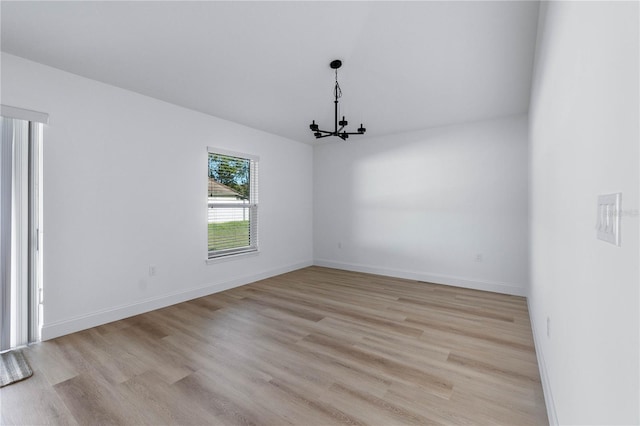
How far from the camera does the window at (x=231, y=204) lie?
174 inches

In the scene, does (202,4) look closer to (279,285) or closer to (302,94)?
(302,94)

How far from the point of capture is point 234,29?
229 centimetres

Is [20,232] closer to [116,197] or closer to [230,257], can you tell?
[116,197]

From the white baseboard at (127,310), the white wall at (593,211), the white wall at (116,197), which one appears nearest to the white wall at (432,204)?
the white wall at (116,197)

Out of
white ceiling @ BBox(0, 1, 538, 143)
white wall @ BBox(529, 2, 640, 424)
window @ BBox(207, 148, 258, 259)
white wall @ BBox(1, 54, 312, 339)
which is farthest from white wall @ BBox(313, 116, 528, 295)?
white wall @ BBox(529, 2, 640, 424)

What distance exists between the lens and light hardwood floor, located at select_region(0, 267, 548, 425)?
71.1 inches

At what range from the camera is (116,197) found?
3311 millimetres

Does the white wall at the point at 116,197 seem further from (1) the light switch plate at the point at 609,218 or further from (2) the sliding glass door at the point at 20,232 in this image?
(1) the light switch plate at the point at 609,218

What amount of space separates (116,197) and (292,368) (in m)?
2.72

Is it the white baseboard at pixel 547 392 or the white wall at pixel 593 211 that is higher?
the white wall at pixel 593 211

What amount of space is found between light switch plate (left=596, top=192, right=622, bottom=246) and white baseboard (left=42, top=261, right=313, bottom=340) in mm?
4090

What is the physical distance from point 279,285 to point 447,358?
2.86 meters

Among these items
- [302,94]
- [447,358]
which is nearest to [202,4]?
[302,94]

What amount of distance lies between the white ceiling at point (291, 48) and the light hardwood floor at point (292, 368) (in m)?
2.62
